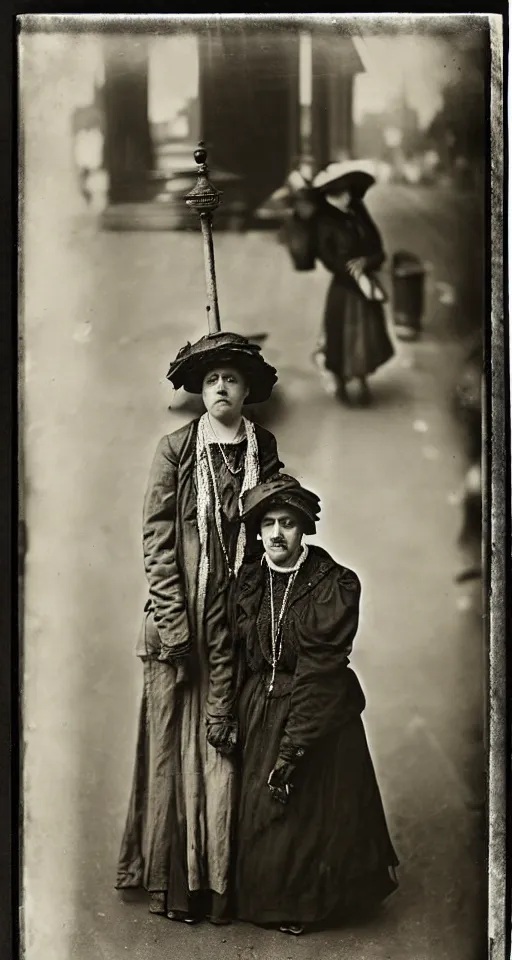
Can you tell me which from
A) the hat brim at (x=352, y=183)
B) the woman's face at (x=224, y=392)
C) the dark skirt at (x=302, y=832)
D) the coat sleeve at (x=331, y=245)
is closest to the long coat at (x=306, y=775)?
the dark skirt at (x=302, y=832)

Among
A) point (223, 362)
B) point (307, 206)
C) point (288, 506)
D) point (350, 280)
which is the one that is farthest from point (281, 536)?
point (307, 206)

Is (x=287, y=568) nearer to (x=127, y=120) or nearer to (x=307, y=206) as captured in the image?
(x=307, y=206)

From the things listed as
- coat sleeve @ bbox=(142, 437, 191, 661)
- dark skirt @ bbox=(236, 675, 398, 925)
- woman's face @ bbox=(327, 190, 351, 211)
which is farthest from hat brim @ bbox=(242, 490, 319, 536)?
woman's face @ bbox=(327, 190, 351, 211)

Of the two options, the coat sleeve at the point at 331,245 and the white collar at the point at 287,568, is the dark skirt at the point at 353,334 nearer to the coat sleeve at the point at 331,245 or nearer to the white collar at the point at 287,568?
the coat sleeve at the point at 331,245

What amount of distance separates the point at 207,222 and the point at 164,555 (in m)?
0.54

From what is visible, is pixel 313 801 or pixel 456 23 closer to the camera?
pixel 313 801

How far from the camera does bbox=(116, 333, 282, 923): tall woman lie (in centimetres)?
160

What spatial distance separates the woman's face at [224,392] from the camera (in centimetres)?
164

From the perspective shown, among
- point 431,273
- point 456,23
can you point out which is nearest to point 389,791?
point 431,273

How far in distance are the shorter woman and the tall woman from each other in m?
0.04

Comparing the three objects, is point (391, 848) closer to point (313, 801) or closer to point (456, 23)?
point (313, 801)

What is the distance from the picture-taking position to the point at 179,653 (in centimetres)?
161

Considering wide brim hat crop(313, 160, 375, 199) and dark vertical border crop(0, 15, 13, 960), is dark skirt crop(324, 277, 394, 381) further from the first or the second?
dark vertical border crop(0, 15, 13, 960)

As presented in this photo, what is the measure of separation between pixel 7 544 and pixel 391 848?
779 mm
